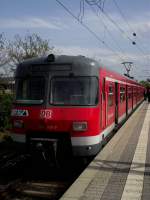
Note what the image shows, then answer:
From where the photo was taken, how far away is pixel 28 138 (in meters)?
10.1

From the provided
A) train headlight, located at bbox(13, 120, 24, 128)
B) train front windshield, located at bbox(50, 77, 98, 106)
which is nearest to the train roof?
train front windshield, located at bbox(50, 77, 98, 106)

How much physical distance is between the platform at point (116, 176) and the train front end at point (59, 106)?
2.37 ft

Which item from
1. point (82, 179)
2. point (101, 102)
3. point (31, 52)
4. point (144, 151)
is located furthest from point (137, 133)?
point (31, 52)

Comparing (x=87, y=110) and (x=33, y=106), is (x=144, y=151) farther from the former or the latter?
(x=33, y=106)

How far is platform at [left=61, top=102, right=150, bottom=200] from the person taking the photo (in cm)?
715

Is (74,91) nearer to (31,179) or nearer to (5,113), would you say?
(31,179)

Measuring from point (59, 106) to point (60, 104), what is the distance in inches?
2.5

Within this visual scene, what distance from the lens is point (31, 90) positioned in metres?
10.5

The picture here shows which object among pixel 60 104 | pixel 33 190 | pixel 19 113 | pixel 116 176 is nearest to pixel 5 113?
pixel 19 113

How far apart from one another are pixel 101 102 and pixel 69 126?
4.39 ft

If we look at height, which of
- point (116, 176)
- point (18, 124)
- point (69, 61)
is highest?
point (69, 61)

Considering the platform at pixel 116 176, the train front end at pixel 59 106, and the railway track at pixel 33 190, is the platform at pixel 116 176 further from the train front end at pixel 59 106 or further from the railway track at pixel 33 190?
the railway track at pixel 33 190

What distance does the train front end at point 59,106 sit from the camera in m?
9.73

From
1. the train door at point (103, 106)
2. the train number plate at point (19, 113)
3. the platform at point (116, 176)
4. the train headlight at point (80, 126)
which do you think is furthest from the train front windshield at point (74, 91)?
the platform at point (116, 176)
